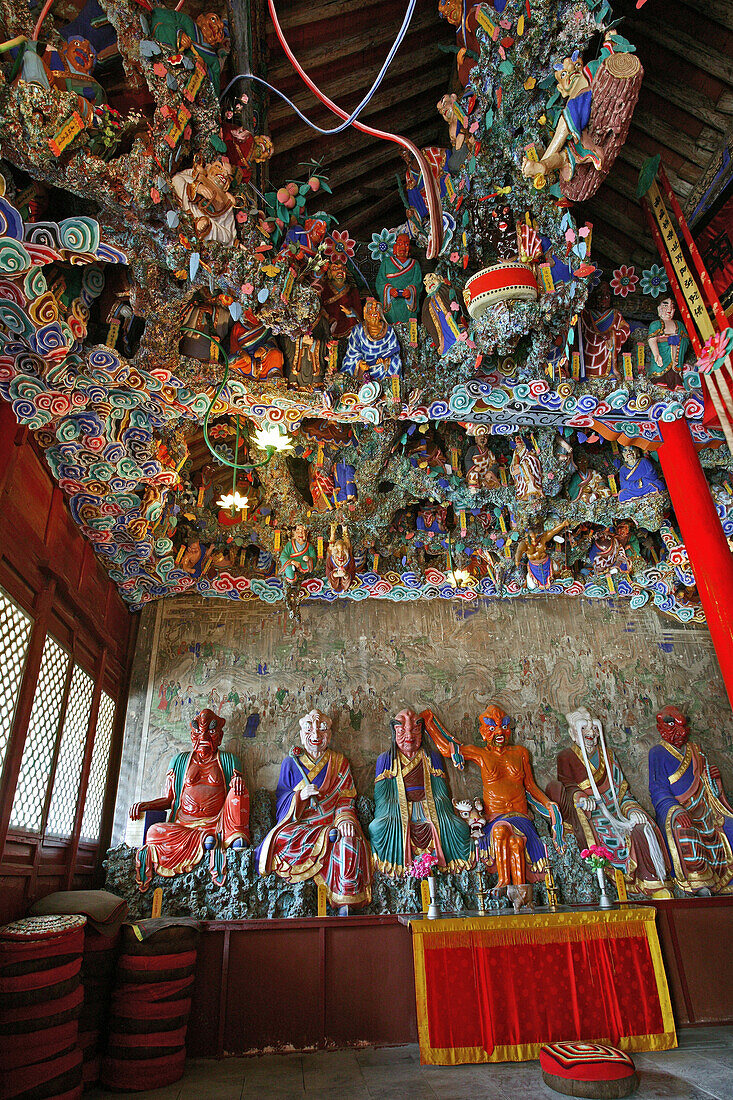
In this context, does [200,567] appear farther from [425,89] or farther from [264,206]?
[425,89]

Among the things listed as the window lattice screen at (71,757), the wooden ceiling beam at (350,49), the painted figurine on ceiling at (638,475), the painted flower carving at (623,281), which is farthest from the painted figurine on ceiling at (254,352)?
the painted figurine on ceiling at (638,475)

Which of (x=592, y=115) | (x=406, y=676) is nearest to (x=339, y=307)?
(x=592, y=115)

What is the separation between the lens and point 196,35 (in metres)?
4.43

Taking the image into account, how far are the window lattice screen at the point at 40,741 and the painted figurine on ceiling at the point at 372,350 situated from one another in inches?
143

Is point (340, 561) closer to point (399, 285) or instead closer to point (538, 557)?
point (538, 557)

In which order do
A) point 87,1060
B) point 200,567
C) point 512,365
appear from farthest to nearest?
1. point 200,567
2. point 512,365
3. point 87,1060

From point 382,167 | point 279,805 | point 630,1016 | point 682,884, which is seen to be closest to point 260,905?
point 279,805

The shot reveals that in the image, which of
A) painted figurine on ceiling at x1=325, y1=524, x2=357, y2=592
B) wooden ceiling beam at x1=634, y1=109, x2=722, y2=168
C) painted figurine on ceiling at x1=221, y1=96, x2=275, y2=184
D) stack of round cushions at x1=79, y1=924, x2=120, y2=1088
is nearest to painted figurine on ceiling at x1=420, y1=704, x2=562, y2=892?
painted figurine on ceiling at x1=325, y1=524, x2=357, y2=592

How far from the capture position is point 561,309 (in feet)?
18.5

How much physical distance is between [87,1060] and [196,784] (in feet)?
8.23

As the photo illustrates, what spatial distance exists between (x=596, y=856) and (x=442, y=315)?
5.91 metres

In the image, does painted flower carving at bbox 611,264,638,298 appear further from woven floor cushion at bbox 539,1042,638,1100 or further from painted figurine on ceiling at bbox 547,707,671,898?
woven floor cushion at bbox 539,1042,638,1100

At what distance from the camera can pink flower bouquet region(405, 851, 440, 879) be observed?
6887mm

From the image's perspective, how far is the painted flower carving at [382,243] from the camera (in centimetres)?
603
